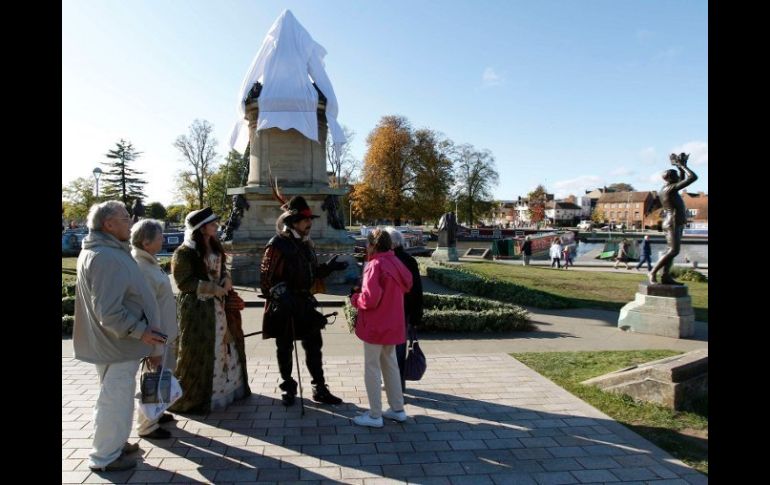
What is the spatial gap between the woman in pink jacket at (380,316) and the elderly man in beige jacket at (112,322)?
1.81 m

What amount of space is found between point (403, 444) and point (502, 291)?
365 inches

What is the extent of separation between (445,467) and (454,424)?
94 cm

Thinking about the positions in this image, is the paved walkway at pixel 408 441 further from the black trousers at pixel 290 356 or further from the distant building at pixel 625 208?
the distant building at pixel 625 208

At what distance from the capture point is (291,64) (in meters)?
14.8

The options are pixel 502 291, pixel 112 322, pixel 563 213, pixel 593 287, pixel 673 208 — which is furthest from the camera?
pixel 563 213

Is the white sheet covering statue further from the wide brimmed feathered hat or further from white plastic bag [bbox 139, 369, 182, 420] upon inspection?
white plastic bag [bbox 139, 369, 182, 420]

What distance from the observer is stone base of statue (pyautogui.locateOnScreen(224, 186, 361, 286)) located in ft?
47.3

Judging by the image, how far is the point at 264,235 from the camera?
587 inches

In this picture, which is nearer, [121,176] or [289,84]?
[289,84]

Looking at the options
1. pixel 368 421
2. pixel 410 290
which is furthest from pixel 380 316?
pixel 368 421

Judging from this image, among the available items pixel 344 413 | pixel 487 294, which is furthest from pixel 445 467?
pixel 487 294

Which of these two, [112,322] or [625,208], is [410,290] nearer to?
[112,322]

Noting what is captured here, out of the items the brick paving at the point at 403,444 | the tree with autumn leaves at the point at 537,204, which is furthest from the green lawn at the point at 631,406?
the tree with autumn leaves at the point at 537,204
